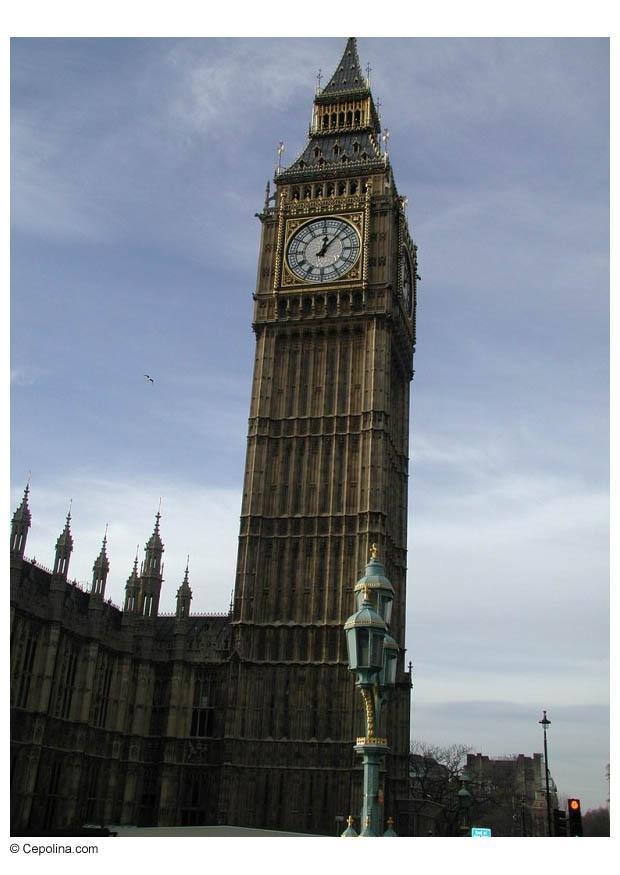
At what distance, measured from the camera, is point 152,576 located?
66.9 m

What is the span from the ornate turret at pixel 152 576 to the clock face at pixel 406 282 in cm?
2655

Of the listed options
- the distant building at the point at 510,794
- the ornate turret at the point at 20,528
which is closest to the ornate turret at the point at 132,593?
the ornate turret at the point at 20,528

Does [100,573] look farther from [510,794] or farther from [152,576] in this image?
[510,794]

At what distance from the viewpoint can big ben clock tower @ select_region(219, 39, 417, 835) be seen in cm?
5925

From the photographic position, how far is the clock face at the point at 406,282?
7519 cm

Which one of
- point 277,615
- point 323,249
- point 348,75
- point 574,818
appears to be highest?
point 348,75

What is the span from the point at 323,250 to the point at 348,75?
2145 centimetres

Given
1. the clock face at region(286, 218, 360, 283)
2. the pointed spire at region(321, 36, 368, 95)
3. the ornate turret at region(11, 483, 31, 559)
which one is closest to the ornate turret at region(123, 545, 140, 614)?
the ornate turret at region(11, 483, 31, 559)

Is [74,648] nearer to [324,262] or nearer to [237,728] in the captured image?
[237,728]

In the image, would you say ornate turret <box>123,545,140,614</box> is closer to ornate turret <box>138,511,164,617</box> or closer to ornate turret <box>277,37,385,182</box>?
ornate turret <box>138,511,164,617</box>

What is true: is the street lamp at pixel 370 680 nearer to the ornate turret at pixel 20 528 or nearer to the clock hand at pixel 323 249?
the ornate turret at pixel 20 528

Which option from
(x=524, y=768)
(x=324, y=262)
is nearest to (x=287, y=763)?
(x=324, y=262)

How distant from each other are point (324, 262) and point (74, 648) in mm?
32885

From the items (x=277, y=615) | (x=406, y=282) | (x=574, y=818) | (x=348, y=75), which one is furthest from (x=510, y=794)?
(x=574, y=818)
